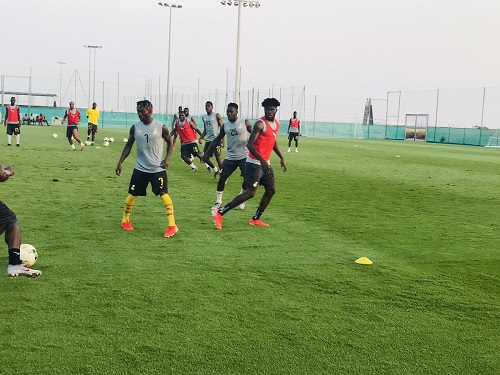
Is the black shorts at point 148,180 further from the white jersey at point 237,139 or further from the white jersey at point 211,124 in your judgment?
the white jersey at point 211,124

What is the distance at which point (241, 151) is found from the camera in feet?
35.6

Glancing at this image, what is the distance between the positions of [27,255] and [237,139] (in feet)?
17.5

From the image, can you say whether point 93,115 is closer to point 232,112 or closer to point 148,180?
point 232,112

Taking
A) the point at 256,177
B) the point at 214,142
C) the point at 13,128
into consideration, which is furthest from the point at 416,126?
the point at 256,177

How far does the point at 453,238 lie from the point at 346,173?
10.5 meters

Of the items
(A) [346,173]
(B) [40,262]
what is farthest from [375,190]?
(B) [40,262]

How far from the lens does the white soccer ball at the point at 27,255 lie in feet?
19.9

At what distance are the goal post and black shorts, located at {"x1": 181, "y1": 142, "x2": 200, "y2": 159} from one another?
41.6 meters

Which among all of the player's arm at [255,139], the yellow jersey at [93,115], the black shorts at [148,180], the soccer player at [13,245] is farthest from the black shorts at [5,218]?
the yellow jersey at [93,115]

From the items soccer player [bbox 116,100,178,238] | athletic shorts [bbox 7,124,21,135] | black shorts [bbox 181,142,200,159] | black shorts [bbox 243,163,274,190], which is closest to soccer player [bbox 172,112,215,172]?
black shorts [bbox 181,142,200,159]

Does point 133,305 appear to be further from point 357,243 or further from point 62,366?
point 357,243

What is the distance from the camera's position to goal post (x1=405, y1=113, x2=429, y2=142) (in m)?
55.9

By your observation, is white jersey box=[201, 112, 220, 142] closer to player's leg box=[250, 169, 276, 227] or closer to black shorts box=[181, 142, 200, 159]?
black shorts box=[181, 142, 200, 159]

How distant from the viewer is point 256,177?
363 inches
